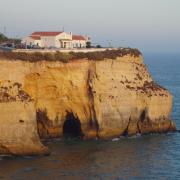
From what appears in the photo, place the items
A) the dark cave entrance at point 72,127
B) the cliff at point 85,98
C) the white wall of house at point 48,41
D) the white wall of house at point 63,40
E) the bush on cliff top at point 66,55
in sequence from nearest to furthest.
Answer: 1. the cliff at point 85,98
2. the bush on cliff top at point 66,55
3. the dark cave entrance at point 72,127
4. the white wall of house at point 63,40
5. the white wall of house at point 48,41

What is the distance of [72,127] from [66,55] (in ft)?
24.7

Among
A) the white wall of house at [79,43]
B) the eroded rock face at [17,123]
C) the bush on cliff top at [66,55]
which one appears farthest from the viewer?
the white wall of house at [79,43]

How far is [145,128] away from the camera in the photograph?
190 ft

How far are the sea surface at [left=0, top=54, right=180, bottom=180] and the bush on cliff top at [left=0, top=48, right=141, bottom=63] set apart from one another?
7.62 meters

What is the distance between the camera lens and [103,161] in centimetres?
4738

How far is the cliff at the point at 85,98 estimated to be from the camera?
48625 mm

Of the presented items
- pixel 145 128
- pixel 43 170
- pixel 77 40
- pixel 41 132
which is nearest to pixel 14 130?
pixel 43 170

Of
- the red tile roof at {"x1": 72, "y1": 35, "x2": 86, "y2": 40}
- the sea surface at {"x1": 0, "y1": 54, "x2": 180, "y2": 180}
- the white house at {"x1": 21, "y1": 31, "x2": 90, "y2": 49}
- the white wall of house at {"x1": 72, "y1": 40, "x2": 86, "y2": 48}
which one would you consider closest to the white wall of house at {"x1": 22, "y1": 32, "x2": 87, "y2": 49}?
the white house at {"x1": 21, "y1": 31, "x2": 90, "y2": 49}

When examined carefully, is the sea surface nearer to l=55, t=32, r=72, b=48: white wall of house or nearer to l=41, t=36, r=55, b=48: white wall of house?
l=55, t=32, r=72, b=48: white wall of house

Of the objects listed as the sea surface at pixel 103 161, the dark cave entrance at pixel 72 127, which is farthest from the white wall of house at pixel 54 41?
the sea surface at pixel 103 161

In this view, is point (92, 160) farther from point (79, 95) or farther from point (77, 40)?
point (77, 40)

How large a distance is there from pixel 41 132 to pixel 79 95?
4992mm

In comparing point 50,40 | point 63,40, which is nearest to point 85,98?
point 63,40

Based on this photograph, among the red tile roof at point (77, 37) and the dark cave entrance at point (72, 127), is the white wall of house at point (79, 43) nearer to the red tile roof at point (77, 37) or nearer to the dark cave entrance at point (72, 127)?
the red tile roof at point (77, 37)
